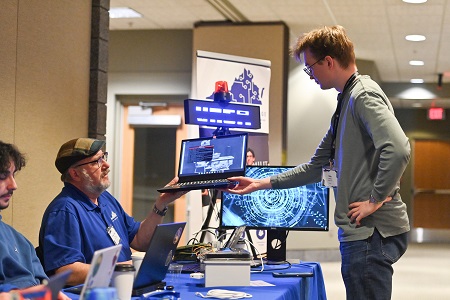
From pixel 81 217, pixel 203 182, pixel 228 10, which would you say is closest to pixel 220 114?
pixel 203 182

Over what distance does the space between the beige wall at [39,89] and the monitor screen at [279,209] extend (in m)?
1.18

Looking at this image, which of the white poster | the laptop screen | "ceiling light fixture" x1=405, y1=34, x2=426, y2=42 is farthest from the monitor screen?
"ceiling light fixture" x1=405, y1=34, x2=426, y2=42

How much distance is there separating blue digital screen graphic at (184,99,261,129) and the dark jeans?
6.42 feet

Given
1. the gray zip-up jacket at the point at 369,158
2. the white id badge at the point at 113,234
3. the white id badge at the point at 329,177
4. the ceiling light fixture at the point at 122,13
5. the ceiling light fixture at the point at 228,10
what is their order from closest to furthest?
1. the gray zip-up jacket at the point at 369,158
2. the white id badge at the point at 329,177
3. the white id badge at the point at 113,234
4. the ceiling light fixture at the point at 228,10
5. the ceiling light fixture at the point at 122,13

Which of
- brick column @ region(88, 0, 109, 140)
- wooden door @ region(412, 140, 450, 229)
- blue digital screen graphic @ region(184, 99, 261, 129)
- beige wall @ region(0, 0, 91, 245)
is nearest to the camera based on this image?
beige wall @ region(0, 0, 91, 245)

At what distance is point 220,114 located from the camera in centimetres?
445

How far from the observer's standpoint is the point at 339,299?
22.6 ft

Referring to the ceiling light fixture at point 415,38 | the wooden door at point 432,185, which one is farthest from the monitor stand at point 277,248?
the wooden door at point 432,185

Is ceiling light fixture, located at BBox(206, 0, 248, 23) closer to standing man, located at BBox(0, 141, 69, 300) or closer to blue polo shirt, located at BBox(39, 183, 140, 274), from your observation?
blue polo shirt, located at BBox(39, 183, 140, 274)

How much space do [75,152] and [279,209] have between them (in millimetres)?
1134

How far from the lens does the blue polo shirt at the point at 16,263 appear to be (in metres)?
2.50

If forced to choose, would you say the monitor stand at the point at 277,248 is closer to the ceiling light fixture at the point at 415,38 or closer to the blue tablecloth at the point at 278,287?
the blue tablecloth at the point at 278,287

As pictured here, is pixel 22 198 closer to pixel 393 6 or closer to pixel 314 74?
pixel 314 74

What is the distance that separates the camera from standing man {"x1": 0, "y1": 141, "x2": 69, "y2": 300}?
2512 mm
